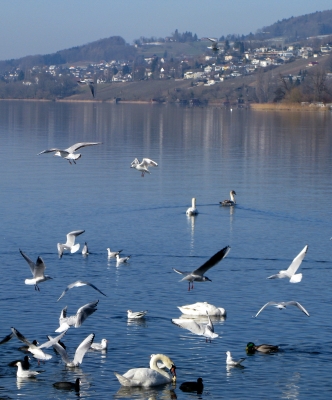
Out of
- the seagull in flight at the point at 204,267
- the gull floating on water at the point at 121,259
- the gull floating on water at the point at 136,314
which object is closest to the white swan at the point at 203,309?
the gull floating on water at the point at 136,314

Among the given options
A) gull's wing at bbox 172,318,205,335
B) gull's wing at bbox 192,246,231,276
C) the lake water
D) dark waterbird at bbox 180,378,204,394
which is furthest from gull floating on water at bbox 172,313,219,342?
dark waterbird at bbox 180,378,204,394

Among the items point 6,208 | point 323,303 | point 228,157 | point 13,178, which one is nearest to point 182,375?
point 323,303

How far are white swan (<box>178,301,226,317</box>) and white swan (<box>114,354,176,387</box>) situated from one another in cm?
360

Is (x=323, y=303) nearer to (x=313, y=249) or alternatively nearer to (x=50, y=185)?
(x=313, y=249)

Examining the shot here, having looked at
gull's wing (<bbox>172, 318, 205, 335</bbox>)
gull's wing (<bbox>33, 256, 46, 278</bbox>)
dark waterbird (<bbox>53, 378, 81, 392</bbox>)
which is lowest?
dark waterbird (<bbox>53, 378, 81, 392</bbox>)

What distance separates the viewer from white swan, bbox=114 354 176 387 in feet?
47.6

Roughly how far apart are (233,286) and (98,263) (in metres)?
4.10

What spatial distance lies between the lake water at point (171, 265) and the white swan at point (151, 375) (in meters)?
0.16

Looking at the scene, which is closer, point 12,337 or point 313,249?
point 12,337

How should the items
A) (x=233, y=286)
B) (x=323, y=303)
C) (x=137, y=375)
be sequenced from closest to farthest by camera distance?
1. (x=137, y=375)
2. (x=323, y=303)
3. (x=233, y=286)

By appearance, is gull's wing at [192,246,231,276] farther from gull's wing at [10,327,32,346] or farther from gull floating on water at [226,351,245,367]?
gull's wing at [10,327,32,346]

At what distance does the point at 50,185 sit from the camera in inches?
1583

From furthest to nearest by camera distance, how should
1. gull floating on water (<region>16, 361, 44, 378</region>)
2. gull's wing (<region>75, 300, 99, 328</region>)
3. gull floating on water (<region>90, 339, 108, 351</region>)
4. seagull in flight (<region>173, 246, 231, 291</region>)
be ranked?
1. gull floating on water (<region>90, 339, 108, 351</region>)
2. gull's wing (<region>75, 300, 99, 328</region>)
3. seagull in flight (<region>173, 246, 231, 291</region>)
4. gull floating on water (<region>16, 361, 44, 378</region>)

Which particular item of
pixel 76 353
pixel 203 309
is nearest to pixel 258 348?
pixel 203 309
